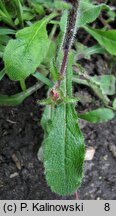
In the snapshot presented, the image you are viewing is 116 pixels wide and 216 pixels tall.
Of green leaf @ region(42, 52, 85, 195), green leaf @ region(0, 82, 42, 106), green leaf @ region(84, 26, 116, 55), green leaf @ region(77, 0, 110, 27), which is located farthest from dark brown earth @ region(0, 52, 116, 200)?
green leaf @ region(77, 0, 110, 27)

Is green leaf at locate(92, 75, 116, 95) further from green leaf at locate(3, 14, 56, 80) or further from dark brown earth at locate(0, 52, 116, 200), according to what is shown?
green leaf at locate(3, 14, 56, 80)

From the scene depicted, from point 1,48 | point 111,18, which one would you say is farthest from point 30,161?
point 111,18

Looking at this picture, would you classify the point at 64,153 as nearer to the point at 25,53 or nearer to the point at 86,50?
the point at 25,53

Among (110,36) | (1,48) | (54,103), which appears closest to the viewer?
(54,103)

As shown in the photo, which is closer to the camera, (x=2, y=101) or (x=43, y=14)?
(x=2, y=101)

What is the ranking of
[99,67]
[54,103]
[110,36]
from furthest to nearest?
[99,67]
[110,36]
[54,103]

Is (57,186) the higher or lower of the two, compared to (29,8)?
lower

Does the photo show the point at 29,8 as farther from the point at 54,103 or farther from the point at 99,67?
the point at 54,103
